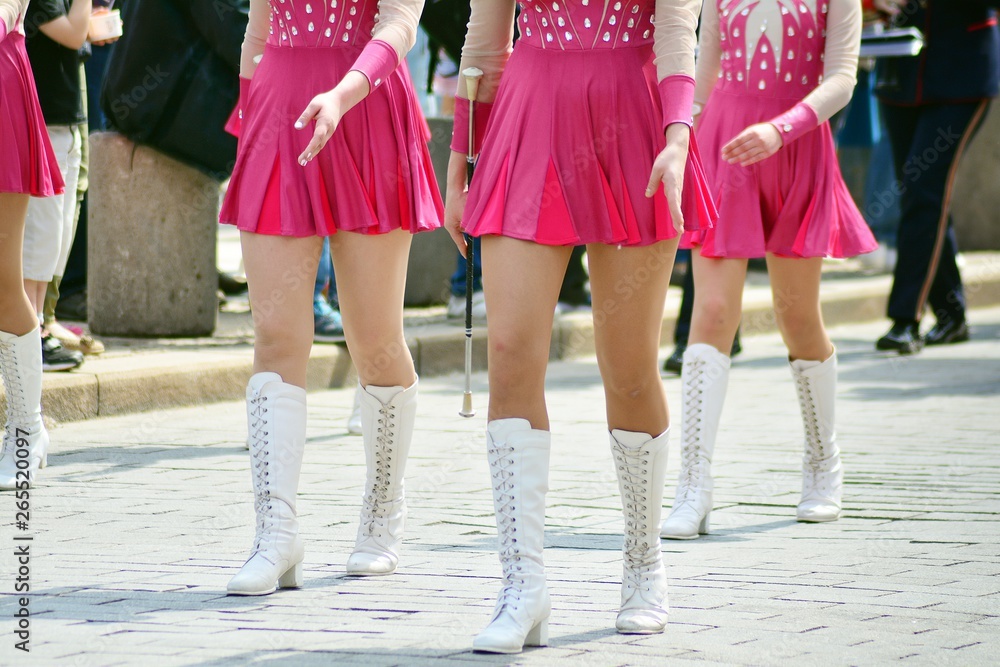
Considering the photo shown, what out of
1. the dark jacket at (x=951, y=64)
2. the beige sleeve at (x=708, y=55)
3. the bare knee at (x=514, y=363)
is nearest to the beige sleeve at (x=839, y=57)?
the beige sleeve at (x=708, y=55)

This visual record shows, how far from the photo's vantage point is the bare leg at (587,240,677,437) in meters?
3.56

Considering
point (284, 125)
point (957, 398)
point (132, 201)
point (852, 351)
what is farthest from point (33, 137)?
point (852, 351)

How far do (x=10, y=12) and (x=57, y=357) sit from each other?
2.08 m

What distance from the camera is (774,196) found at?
509 centimetres

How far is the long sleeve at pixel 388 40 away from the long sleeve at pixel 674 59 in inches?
27.5

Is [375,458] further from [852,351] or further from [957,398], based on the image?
[852,351]

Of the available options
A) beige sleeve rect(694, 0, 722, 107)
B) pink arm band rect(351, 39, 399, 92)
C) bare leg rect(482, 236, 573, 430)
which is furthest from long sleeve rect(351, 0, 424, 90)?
beige sleeve rect(694, 0, 722, 107)

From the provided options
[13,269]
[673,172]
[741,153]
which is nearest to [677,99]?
[673,172]

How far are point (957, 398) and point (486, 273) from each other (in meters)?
4.81

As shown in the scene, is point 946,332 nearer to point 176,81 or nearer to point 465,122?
point 176,81

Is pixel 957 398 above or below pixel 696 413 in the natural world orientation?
below

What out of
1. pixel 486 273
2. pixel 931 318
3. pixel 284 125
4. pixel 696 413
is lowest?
pixel 931 318

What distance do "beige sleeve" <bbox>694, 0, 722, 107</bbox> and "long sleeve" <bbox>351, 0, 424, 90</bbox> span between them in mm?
1443

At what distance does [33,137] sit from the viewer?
5062 millimetres
